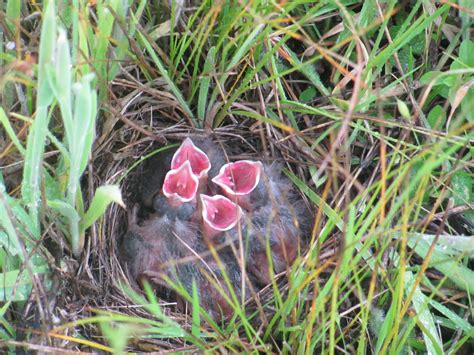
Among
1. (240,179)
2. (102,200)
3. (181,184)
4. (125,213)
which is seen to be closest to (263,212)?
(240,179)

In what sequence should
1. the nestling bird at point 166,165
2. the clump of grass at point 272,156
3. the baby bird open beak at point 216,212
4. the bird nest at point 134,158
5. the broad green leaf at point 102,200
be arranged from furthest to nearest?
the nestling bird at point 166,165
the baby bird open beak at point 216,212
the bird nest at point 134,158
the clump of grass at point 272,156
the broad green leaf at point 102,200

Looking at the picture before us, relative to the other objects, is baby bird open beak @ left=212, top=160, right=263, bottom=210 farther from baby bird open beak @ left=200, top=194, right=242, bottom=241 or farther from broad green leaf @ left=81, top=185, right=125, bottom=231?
broad green leaf @ left=81, top=185, right=125, bottom=231

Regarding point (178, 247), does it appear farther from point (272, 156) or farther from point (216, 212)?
point (272, 156)

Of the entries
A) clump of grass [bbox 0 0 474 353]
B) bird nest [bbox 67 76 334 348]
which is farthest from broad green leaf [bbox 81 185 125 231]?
bird nest [bbox 67 76 334 348]

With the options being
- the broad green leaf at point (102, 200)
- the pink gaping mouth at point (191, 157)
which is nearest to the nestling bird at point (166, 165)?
the pink gaping mouth at point (191, 157)

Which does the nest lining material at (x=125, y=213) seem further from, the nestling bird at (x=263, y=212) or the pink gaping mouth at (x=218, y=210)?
the pink gaping mouth at (x=218, y=210)

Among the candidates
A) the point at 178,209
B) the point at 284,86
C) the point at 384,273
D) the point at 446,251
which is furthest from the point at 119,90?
the point at 446,251
